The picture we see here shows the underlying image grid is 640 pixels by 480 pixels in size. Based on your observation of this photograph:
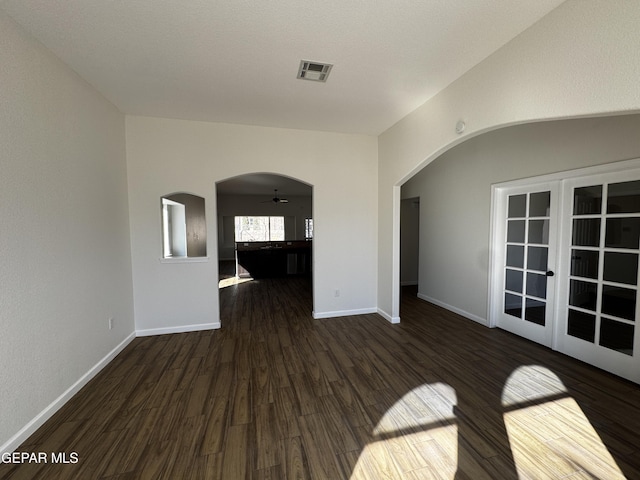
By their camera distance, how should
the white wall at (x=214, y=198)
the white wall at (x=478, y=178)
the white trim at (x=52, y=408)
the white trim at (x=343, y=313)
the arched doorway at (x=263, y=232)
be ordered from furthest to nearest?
the arched doorway at (x=263, y=232) < the white trim at (x=343, y=313) < the white wall at (x=214, y=198) < the white wall at (x=478, y=178) < the white trim at (x=52, y=408)

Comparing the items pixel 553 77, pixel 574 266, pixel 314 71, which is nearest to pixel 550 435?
pixel 574 266

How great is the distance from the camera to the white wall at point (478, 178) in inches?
104

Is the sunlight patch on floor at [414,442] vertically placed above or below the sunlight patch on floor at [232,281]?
below

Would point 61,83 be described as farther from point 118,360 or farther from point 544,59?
point 544,59

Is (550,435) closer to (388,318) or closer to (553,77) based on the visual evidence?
(388,318)

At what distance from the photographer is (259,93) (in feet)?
9.68

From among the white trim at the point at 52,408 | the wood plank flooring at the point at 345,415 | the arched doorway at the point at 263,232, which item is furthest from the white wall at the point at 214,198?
the arched doorway at the point at 263,232

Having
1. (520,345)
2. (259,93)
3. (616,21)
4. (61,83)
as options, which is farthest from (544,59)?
(61,83)

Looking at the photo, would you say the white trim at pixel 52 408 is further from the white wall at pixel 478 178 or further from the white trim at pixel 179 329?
the white wall at pixel 478 178

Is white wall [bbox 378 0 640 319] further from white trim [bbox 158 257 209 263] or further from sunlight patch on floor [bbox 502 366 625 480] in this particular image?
white trim [bbox 158 257 209 263]

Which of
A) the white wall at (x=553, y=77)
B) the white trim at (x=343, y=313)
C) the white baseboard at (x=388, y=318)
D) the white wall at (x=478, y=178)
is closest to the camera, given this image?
the white wall at (x=553, y=77)

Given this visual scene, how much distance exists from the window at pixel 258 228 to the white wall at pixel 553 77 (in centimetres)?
905

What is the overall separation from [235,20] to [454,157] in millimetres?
3810

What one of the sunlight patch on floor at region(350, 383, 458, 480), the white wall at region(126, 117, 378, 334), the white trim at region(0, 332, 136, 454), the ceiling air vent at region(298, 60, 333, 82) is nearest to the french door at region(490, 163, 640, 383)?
the sunlight patch on floor at region(350, 383, 458, 480)
